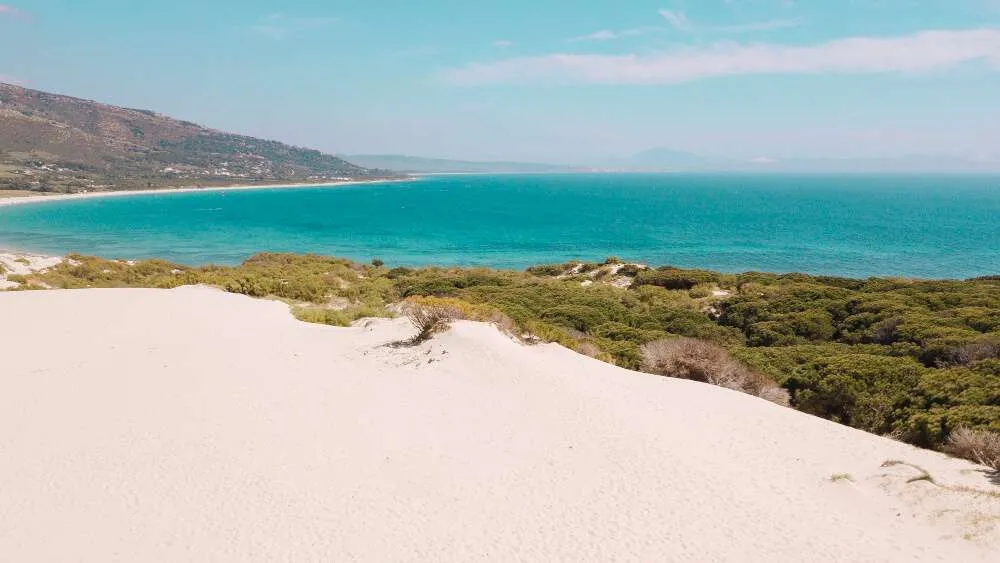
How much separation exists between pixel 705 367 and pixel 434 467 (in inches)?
291

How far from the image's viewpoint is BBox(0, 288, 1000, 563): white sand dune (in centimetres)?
578

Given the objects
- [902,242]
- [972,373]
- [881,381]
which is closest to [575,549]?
[881,381]

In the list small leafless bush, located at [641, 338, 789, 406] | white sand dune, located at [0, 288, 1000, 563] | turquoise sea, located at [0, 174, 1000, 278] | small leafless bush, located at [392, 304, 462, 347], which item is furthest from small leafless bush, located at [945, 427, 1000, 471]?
turquoise sea, located at [0, 174, 1000, 278]

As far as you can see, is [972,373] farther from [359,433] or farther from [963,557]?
[359,433]

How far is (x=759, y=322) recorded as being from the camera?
18.1 meters

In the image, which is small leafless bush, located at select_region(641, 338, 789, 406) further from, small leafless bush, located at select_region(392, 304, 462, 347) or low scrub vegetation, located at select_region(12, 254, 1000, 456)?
small leafless bush, located at select_region(392, 304, 462, 347)

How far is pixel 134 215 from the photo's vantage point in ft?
291

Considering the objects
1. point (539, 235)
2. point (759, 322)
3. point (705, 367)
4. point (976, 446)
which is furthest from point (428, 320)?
point (539, 235)

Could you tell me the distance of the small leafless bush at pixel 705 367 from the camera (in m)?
11.6

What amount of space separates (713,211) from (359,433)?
108443mm

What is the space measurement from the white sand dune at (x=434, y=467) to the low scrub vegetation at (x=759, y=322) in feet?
5.17

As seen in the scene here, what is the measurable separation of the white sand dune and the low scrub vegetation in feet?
5.17

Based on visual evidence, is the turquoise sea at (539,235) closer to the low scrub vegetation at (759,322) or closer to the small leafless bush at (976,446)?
the low scrub vegetation at (759,322)


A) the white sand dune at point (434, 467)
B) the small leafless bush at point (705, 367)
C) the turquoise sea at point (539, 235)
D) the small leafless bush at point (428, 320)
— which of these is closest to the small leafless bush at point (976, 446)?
the white sand dune at point (434, 467)
